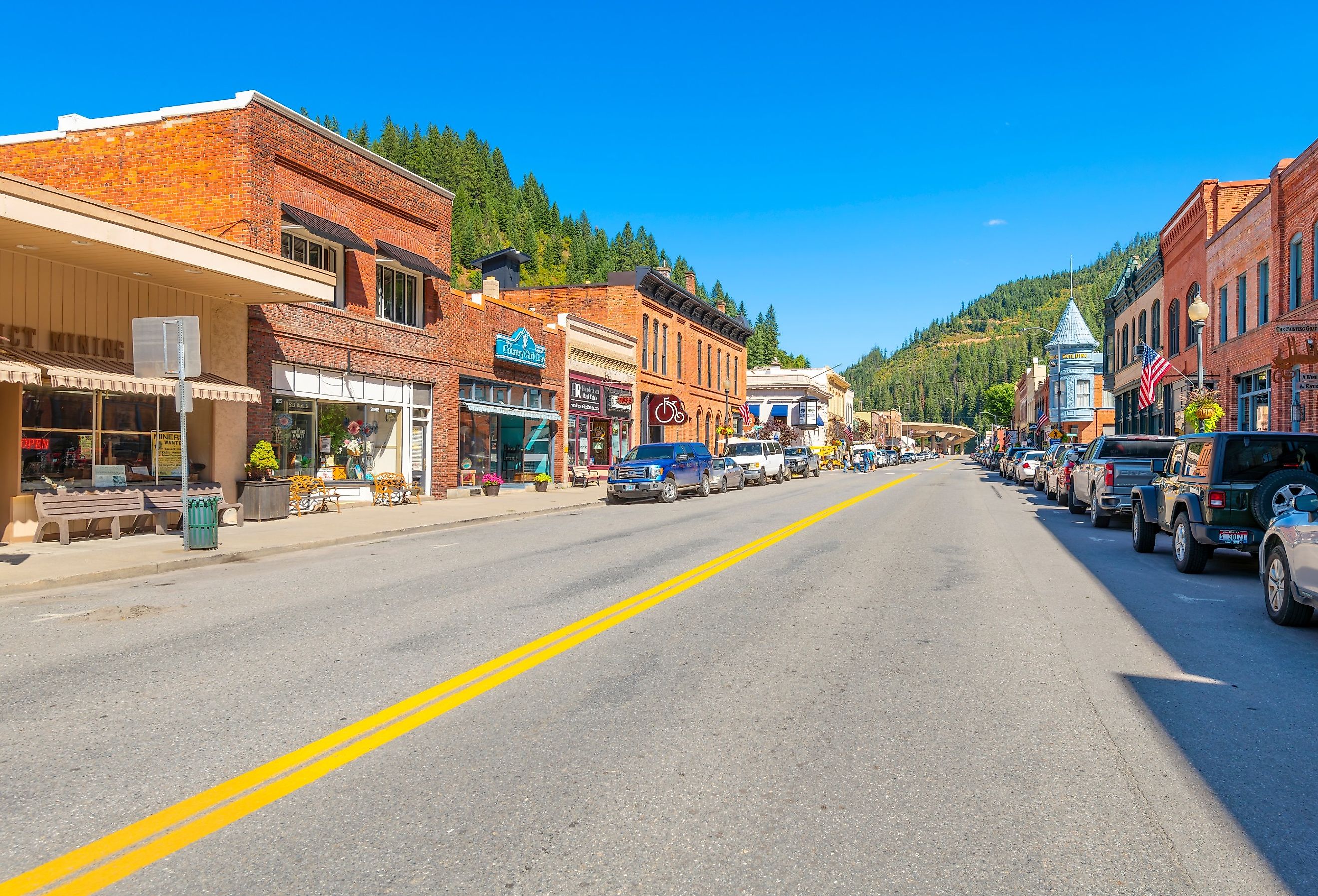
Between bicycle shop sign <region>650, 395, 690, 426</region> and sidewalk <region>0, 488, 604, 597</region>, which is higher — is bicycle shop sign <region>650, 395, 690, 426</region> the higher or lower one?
the higher one

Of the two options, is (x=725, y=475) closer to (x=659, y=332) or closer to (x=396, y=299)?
(x=396, y=299)

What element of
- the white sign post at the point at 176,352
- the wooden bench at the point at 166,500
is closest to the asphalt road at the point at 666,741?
the white sign post at the point at 176,352

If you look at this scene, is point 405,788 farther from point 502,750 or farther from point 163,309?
point 163,309

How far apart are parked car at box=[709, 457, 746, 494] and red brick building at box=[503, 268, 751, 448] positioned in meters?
8.98

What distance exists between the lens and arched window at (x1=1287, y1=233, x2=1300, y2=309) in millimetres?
25031

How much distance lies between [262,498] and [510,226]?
4848 inches

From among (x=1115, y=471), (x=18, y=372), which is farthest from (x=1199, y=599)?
(x=18, y=372)

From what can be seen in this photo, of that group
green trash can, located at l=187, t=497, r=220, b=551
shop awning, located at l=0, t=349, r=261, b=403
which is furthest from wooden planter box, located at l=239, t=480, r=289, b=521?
green trash can, located at l=187, t=497, r=220, b=551

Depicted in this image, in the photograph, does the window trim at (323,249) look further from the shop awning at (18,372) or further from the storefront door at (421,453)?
the shop awning at (18,372)

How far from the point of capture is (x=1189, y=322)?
118 feet

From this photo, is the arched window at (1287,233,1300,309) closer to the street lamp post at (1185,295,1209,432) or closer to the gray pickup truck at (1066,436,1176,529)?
the street lamp post at (1185,295,1209,432)

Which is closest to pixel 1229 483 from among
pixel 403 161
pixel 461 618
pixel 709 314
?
pixel 461 618

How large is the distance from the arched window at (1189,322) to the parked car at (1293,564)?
30.4m

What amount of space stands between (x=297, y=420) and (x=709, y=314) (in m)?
36.2
